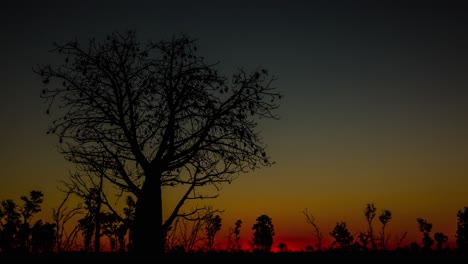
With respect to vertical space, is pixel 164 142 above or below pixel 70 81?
below

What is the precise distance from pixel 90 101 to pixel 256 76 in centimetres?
445

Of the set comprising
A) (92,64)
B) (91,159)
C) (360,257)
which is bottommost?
(360,257)

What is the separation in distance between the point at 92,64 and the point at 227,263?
8.24 metres

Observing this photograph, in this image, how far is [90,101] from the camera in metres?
12.7

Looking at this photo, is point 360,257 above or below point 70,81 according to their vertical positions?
below

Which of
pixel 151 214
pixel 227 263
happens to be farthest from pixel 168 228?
pixel 227 263

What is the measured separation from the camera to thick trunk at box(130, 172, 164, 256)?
41.8 feet

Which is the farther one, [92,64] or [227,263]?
[92,64]

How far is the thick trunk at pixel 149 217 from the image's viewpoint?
12.7 meters

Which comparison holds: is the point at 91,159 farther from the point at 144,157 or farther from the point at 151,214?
the point at 151,214

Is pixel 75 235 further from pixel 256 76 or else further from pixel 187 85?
pixel 256 76

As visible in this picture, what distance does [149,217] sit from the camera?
12.8m

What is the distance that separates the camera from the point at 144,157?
12.9 m

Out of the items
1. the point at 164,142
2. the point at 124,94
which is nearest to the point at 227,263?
the point at 164,142
